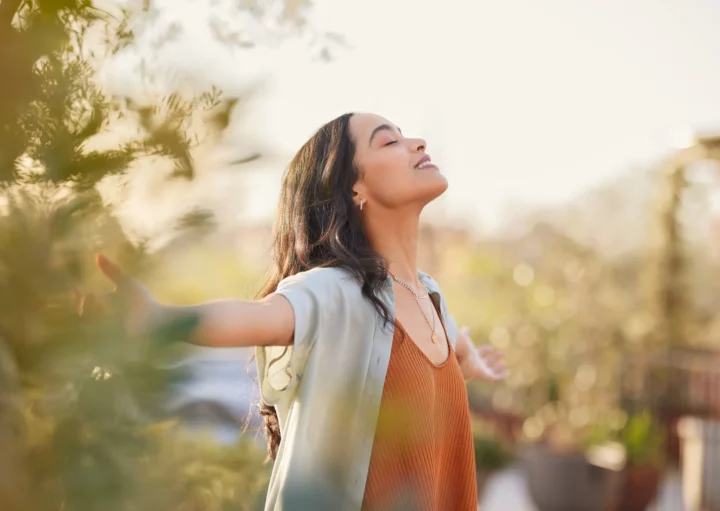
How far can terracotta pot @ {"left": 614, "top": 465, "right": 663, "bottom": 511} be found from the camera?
536 centimetres

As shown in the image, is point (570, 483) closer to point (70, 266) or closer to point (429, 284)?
point (429, 284)

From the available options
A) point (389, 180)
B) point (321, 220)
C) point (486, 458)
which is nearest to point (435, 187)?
point (389, 180)

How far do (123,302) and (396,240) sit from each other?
1.25 m

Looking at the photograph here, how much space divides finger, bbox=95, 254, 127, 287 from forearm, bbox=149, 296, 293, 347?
0.10ft

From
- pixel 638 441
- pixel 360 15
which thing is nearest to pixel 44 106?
pixel 360 15

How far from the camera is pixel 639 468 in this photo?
5.37m

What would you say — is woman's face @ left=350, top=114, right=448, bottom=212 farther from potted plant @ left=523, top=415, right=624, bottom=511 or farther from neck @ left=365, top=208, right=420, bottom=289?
potted plant @ left=523, top=415, right=624, bottom=511

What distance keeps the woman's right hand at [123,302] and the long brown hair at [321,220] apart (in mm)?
1013

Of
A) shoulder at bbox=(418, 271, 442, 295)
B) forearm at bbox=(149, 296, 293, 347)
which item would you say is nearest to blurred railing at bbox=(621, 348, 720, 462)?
shoulder at bbox=(418, 271, 442, 295)

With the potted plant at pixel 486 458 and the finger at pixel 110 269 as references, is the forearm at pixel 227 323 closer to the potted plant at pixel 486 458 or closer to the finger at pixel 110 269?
the finger at pixel 110 269

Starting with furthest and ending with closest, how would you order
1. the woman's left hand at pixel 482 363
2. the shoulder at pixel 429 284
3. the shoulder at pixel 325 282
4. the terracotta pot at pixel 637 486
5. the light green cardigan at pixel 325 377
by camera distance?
the terracotta pot at pixel 637 486
the woman's left hand at pixel 482 363
the shoulder at pixel 429 284
the shoulder at pixel 325 282
the light green cardigan at pixel 325 377

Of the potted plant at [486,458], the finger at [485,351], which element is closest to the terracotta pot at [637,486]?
the potted plant at [486,458]

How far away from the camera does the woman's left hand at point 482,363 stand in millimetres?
2006

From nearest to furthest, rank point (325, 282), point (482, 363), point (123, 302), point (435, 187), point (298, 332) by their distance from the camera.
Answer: point (123, 302) < point (298, 332) < point (325, 282) < point (435, 187) < point (482, 363)
